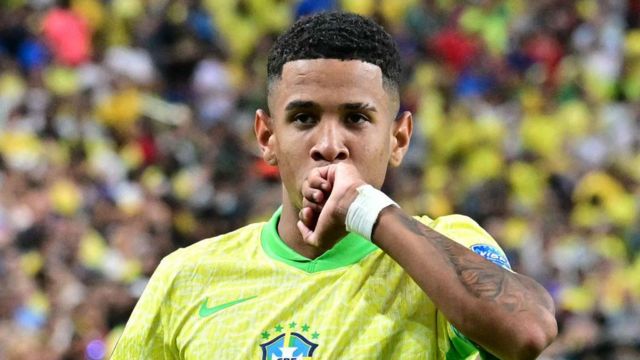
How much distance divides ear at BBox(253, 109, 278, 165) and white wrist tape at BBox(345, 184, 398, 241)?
0.53m

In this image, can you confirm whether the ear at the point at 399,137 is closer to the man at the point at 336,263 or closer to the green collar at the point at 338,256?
the man at the point at 336,263

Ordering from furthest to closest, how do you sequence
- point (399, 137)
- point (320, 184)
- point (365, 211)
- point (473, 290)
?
point (399, 137) → point (320, 184) → point (365, 211) → point (473, 290)

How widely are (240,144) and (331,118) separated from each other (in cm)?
785

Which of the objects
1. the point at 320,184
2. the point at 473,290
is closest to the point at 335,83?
the point at 320,184

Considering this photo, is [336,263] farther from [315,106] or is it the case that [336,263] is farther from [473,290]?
[473,290]

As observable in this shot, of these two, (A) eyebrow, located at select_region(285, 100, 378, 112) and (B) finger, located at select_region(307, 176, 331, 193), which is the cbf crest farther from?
(A) eyebrow, located at select_region(285, 100, 378, 112)

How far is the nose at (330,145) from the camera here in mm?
3488

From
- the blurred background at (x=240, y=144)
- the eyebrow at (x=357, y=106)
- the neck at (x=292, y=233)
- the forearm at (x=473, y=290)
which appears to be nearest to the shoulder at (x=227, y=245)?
the neck at (x=292, y=233)

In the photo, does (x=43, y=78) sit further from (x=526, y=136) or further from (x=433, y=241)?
(x=433, y=241)

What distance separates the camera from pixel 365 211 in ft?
10.8

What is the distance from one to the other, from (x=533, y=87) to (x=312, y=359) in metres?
9.21

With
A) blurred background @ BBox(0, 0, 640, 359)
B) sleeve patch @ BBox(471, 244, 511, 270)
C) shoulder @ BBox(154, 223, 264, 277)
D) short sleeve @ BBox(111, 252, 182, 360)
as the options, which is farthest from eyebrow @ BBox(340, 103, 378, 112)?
blurred background @ BBox(0, 0, 640, 359)

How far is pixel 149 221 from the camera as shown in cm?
1023

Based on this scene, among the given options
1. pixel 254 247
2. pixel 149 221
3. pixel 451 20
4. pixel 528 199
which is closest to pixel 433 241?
pixel 254 247
